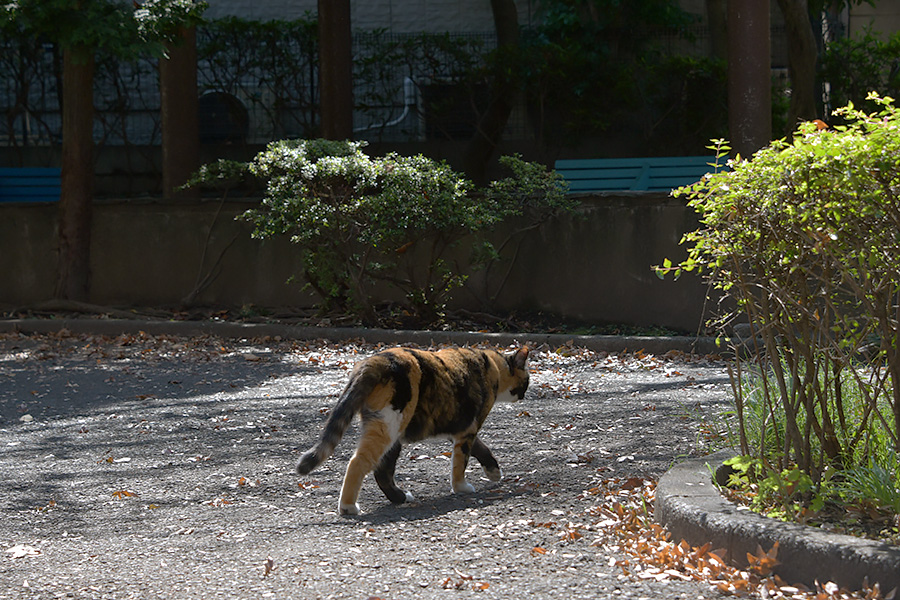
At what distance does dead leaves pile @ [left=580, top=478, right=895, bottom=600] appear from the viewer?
3486mm

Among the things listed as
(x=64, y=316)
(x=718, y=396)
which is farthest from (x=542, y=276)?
(x=64, y=316)

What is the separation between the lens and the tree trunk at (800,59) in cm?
1248

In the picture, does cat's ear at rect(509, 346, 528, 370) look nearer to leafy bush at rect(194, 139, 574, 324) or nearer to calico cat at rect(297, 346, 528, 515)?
calico cat at rect(297, 346, 528, 515)

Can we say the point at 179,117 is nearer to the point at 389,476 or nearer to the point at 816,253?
the point at 389,476

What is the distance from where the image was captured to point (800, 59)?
1257 centimetres

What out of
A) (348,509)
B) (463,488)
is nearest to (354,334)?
(463,488)

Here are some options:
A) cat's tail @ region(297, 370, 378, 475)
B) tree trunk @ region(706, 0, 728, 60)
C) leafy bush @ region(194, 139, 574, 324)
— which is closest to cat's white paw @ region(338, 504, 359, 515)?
cat's tail @ region(297, 370, 378, 475)

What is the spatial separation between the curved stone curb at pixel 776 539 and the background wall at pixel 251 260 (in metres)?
7.16

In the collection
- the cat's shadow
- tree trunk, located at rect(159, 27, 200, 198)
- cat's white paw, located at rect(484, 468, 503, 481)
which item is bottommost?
the cat's shadow

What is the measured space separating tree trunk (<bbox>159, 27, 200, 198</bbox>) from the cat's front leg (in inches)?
365

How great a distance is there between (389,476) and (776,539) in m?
2.01

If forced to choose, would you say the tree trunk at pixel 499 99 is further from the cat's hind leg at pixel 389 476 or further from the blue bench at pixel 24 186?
the cat's hind leg at pixel 389 476

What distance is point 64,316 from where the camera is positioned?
12445mm

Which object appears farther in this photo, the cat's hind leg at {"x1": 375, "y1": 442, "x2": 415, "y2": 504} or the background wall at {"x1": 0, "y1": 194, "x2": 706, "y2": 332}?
the background wall at {"x1": 0, "y1": 194, "x2": 706, "y2": 332}
